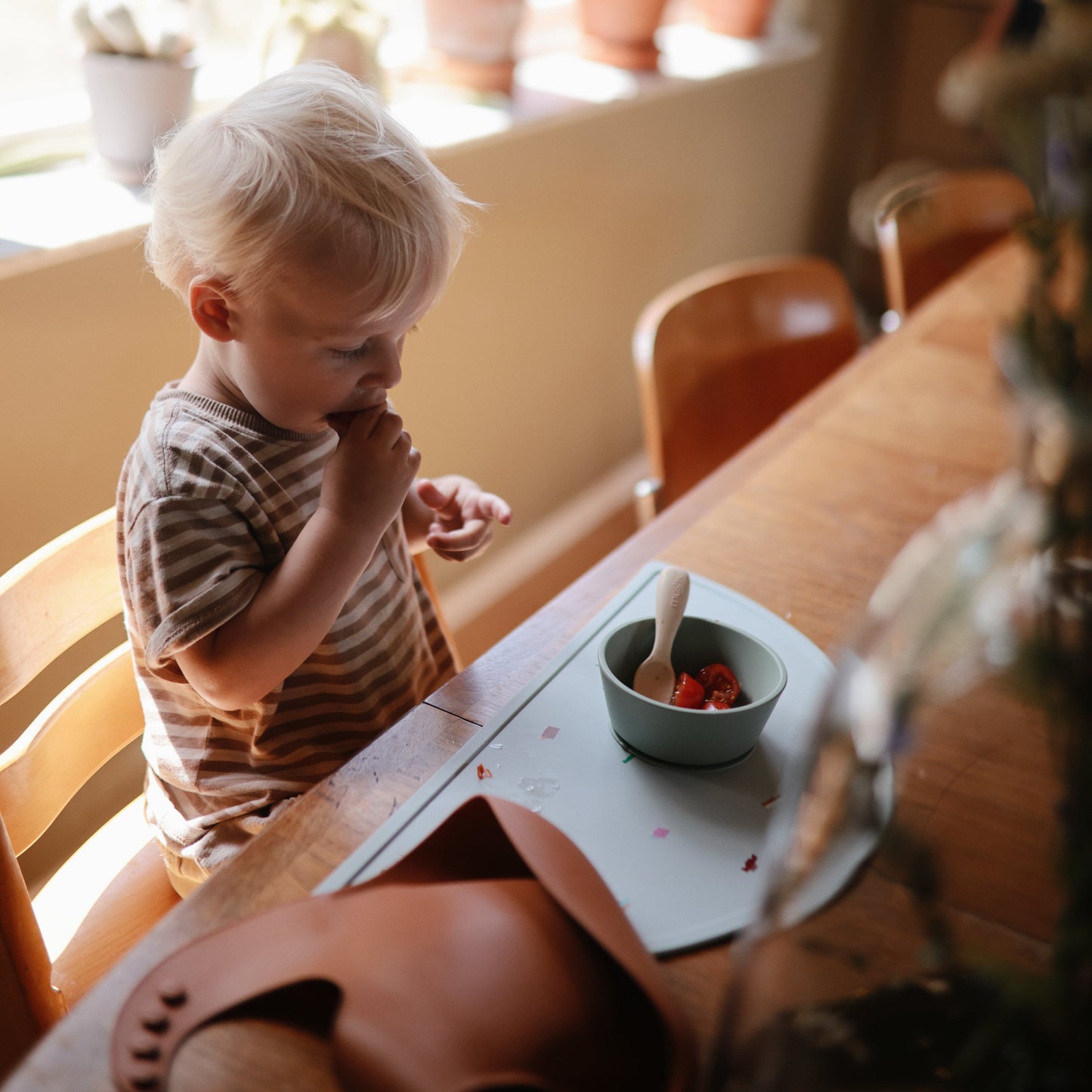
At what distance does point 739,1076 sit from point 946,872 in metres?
0.13

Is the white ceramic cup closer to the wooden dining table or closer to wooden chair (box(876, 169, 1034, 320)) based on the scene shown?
the wooden dining table

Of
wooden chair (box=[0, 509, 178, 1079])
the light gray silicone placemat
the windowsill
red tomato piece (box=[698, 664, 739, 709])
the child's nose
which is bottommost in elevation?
wooden chair (box=[0, 509, 178, 1079])

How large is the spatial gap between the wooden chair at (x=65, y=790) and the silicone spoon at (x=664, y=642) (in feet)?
1.43

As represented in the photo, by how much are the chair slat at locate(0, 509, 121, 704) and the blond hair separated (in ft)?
0.76

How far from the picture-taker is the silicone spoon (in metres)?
0.70

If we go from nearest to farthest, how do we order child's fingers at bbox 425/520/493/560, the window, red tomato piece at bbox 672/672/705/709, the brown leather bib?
the brown leather bib → red tomato piece at bbox 672/672/705/709 → child's fingers at bbox 425/520/493/560 → the window

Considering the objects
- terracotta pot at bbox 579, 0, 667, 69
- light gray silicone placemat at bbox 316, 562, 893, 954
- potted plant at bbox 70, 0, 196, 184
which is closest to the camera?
light gray silicone placemat at bbox 316, 562, 893, 954

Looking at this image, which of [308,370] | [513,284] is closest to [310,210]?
[308,370]

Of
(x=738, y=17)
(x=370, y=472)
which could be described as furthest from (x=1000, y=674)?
(x=738, y=17)

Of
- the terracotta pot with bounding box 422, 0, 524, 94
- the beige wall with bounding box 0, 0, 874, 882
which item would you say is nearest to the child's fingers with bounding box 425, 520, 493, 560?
the beige wall with bounding box 0, 0, 874, 882

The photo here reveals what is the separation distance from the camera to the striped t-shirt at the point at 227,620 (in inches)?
30.0

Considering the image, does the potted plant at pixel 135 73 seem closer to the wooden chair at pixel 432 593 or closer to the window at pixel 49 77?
the window at pixel 49 77

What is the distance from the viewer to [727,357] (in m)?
1.38

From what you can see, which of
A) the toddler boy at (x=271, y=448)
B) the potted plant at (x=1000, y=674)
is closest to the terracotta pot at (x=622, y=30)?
the toddler boy at (x=271, y=448)
